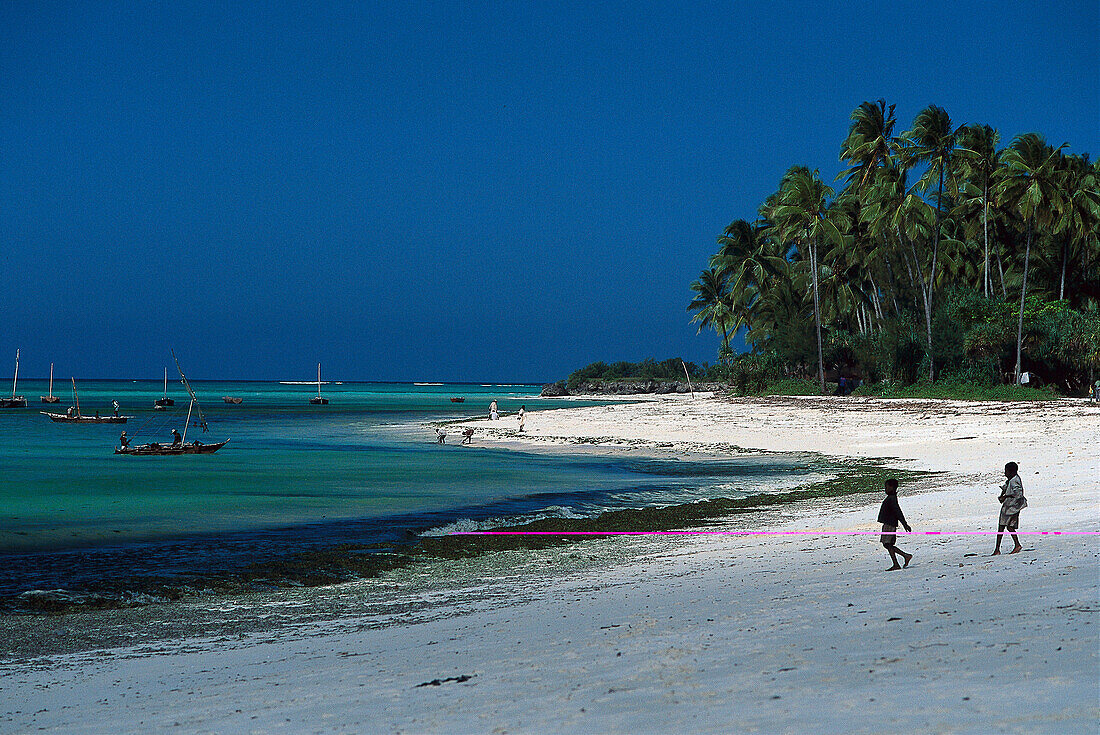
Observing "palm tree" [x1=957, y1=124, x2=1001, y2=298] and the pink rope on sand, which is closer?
the pink rope on sand

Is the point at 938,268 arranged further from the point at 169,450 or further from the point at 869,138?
the point at 169,450

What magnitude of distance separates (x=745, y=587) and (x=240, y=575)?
759cm

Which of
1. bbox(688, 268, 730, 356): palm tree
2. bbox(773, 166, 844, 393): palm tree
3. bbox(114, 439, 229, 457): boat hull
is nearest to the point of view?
bbox(114, 439, 229, 457): boat hull

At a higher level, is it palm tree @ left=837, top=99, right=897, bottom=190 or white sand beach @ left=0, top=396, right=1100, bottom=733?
palm tree @ left=837, top=99, right=897, bottom=190

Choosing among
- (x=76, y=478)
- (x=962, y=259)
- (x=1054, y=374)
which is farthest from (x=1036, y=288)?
(x=76, y=478)

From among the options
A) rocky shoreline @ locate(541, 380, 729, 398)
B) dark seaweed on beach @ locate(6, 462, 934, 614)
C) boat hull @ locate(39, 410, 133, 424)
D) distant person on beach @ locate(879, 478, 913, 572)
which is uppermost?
rocky shoreline @ locate(541, 380, 729, 398)

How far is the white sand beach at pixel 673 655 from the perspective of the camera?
555 centimetres

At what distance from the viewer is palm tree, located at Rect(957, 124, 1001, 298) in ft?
174

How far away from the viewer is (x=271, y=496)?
2439 cm

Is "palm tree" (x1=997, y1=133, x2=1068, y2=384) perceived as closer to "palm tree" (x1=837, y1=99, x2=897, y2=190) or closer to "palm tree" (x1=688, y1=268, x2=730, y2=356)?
"palm tree" (x1=837, y1=99, x2=897, y2=190)

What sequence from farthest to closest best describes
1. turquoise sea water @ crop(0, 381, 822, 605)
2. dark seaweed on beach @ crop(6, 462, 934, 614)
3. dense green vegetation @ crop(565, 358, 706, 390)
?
dense green vegetation @ crop(565, 358, 706, 390)
turquoise sea water @ crop(0, 381, 822, 605)
dark seaweed on beach @ crop(6, 462, 934, 614)

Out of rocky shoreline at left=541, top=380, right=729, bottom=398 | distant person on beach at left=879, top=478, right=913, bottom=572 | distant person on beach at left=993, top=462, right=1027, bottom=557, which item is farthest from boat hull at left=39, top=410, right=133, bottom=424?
rocky shoreline at left=541, top=380, right=729, bottom=398

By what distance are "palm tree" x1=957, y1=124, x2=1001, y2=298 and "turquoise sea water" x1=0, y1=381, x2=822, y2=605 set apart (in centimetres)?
3383

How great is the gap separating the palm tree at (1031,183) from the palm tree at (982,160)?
4.49ft
